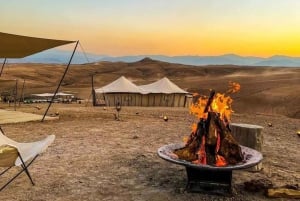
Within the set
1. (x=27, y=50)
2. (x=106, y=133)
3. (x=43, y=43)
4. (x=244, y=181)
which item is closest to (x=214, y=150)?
(x=244, y=181)

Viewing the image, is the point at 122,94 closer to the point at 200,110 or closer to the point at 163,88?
the point at 163,88

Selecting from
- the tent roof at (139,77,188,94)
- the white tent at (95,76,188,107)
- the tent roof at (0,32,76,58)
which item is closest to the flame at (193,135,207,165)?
the tent roof at (0,32,76,58)

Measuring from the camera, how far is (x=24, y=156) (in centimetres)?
589

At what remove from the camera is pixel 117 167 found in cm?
738

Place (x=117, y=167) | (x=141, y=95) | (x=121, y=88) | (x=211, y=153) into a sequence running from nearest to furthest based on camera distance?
(x=211, y=153), (x=117, y=167), (x=141, y=95), (x=121, y=88)

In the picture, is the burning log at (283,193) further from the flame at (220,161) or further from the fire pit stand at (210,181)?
the flame at (220,161)

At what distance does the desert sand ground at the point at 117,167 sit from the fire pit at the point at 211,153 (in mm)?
200

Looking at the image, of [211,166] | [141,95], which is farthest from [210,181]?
[141,95]

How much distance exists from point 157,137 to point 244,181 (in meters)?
4.65

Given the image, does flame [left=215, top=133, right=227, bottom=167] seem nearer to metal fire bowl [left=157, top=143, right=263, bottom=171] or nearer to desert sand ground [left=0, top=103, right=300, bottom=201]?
metal fire bowl [left=157, top=143, right=263, bottom=171]

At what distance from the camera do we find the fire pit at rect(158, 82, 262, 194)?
561 cm

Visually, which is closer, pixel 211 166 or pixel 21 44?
pixel 211 166

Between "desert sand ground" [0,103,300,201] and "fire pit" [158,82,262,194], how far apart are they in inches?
7.9

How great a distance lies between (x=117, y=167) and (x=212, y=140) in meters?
2.37
